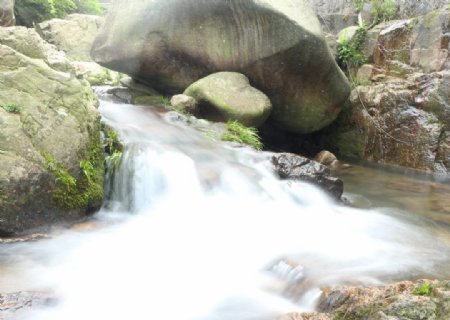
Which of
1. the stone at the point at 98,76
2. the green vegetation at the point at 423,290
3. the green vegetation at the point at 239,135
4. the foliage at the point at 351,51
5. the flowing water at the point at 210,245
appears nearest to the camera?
the green vegetation at the point at 423,290

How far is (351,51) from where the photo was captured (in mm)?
12148

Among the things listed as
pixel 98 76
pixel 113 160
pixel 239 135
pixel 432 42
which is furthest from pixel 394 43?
pixel 113 160

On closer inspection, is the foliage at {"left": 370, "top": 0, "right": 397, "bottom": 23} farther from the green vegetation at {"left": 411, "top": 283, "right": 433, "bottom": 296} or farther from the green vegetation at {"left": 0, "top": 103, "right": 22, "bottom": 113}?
the green vegetation at {"left": 411, "top": 283, "right": 433, "bottom": 296}

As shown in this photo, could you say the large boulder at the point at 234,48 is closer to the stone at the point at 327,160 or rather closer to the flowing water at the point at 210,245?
the stone at the point at 327,160

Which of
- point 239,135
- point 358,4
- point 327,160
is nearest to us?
point 239,135

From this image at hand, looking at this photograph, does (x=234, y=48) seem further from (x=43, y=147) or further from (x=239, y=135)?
(x=43, y=147)

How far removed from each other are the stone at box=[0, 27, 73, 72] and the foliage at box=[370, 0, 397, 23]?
10.1 metres

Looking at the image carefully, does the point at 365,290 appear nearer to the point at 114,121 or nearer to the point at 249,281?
the point at 249,281

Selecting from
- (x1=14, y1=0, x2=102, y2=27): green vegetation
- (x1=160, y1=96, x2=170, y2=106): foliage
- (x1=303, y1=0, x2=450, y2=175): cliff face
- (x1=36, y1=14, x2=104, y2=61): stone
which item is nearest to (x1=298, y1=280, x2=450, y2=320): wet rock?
(x1=160, y1=96, x2=170, y2=106): foliage

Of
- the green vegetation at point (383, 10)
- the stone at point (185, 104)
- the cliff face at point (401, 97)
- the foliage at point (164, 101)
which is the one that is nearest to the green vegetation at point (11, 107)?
the stone at point (185, 104)

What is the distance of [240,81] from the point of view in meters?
9.11

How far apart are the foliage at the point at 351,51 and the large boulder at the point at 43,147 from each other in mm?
8442

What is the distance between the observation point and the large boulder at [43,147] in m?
4.39

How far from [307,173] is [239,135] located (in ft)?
6.39
